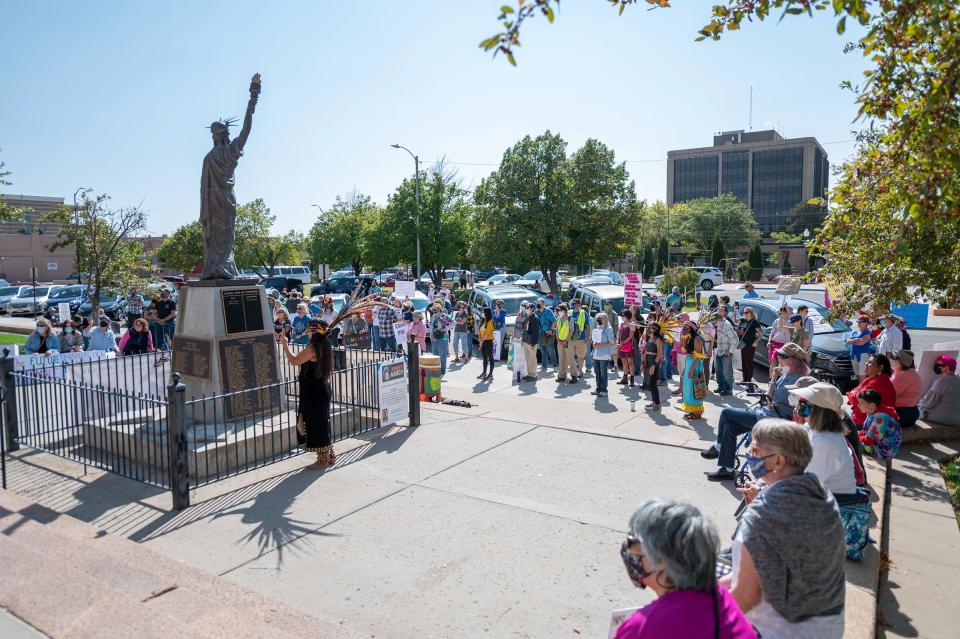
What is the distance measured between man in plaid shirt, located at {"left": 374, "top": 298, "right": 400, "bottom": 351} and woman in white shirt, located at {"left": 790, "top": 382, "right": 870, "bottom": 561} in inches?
468

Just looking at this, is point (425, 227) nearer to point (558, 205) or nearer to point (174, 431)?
point (558, 205)

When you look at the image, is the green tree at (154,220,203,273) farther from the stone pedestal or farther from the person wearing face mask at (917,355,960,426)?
the person wearing face mask at (917,355,960,426)

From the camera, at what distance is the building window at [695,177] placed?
12371cm

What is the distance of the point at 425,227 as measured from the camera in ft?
135

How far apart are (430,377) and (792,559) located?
9.28 m

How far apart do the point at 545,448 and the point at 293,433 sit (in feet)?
11.0

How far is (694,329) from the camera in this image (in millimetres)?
10383

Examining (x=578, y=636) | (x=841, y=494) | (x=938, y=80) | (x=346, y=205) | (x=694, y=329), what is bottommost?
(x=578, y=636)

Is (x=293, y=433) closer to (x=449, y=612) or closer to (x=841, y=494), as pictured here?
(x=449, y=612)

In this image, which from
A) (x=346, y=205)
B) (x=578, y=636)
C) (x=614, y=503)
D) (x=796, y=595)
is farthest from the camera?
(x=346, y=205)

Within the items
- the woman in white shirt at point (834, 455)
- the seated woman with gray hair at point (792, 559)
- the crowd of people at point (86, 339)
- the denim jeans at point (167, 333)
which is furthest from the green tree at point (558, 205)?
the seated woman with gray hair at point (792, 559)

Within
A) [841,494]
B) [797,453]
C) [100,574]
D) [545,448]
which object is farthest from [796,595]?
[545,448]

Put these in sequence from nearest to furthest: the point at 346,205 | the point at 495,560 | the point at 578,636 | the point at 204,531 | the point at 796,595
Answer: the point at 796,595, the point at 578,636, the point at 495,560, the point at 204,531, the point at 346,205

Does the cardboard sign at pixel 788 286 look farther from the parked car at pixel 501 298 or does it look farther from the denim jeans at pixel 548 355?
the denim jeans at pixel 548 355
